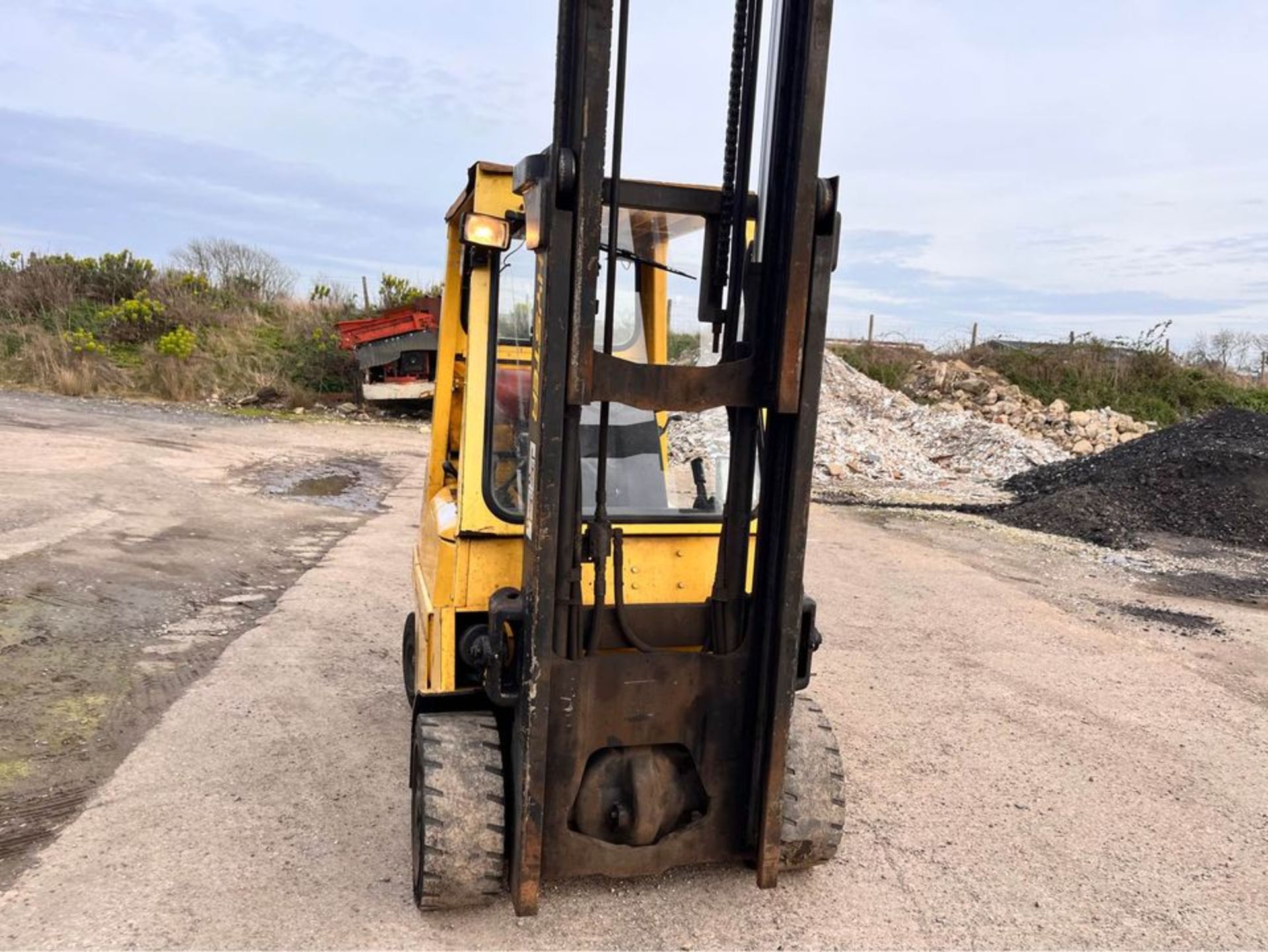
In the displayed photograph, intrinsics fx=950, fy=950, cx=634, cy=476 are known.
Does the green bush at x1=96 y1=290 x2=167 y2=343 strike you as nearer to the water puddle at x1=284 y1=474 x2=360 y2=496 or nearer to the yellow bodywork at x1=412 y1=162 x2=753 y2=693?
the water puddle at x1=284 y1=474 x2=360 y2=496

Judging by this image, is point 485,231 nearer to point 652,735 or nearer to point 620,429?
point 620,429

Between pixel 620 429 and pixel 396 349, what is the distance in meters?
19.5

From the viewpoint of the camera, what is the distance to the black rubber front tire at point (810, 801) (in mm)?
3311

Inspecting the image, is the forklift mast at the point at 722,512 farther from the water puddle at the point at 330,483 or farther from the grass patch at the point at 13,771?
the water puddle at the point at 330,483

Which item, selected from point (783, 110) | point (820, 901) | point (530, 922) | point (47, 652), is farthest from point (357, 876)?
point (47, 652)

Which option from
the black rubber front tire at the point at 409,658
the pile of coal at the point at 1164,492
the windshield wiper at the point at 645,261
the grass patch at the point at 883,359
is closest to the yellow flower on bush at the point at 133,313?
the grass patch at the point at 883,359

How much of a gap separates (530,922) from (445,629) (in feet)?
3.33

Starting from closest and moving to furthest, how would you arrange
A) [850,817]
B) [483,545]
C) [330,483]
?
[483,545]
[850,817]
[330,483]

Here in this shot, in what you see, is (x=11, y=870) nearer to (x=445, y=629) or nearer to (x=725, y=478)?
(x=445, y=629)

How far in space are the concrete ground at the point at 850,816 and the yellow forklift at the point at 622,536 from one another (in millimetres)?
273

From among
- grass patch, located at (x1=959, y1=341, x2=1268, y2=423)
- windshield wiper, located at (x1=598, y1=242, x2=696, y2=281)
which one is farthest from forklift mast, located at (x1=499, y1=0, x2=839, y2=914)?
grass patch, located at (x1=959, y1=341, x2=1268, y2=423)

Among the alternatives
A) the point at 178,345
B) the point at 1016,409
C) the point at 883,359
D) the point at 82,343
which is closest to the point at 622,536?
the point at 1016,409

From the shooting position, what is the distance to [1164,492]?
558 inches

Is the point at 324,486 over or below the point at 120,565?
below
